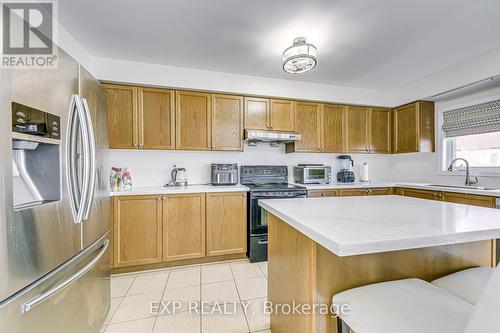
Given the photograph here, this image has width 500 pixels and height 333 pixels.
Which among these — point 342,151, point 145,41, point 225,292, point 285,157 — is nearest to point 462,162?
point 342,151

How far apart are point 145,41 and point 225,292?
8.71 feet

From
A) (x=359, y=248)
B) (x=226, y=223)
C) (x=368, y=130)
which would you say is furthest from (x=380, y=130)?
(x=359, y=248)

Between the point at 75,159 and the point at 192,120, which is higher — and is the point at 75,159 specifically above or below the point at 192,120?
below

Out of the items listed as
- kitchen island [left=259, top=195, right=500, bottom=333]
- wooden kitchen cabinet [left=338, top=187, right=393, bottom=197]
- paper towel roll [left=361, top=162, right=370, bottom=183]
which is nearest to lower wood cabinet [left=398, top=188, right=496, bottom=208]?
wooden kitchen cabinet [left=338, top=187, right=393, bottom=197]

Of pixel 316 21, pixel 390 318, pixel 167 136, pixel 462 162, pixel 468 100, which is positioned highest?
pixel 316 21

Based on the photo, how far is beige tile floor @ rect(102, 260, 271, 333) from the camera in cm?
165

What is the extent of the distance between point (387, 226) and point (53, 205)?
156 centimetres

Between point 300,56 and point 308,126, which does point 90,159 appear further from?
point 308,126

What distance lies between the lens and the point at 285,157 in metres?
3.58

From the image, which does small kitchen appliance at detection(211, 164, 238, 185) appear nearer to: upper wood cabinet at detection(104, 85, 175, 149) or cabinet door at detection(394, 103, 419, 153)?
upper wood cabinet at detection(104, 85, 175, 149)

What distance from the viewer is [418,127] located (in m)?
3.35

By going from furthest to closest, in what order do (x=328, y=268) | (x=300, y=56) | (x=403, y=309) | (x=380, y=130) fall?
(x=380, y=130) → (x=300, y=56) → (x=328, y=268) → (x=403, y=309)

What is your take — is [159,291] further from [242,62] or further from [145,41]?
[242,62]

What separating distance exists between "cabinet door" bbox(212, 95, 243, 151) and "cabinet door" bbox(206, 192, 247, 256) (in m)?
0.72
